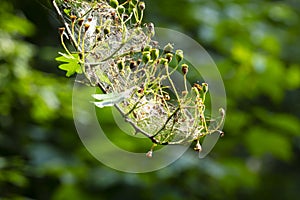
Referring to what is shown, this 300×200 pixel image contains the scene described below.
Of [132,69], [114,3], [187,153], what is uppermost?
[114,3]

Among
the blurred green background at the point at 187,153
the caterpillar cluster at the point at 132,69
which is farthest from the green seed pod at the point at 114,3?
the blurred green background at the point at 187,153

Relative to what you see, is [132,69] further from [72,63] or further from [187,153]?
[187,153]

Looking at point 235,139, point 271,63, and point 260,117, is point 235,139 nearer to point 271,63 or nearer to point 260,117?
point 260,117

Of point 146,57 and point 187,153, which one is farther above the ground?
point 146,57

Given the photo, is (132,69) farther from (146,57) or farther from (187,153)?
(187,153)

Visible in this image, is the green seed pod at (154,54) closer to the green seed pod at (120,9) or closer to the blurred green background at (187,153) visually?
the green seed pod at (120,9)

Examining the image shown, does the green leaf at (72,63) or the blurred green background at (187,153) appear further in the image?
the blurred green background at (187,153)

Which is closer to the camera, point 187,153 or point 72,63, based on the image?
point 72,63

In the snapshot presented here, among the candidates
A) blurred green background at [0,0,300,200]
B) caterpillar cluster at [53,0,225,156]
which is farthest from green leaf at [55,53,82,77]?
blurred green background at [0,0,300,200]

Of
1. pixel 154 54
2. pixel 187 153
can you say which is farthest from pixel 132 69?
pixel 187 153

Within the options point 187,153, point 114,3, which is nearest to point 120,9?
point 114,3
